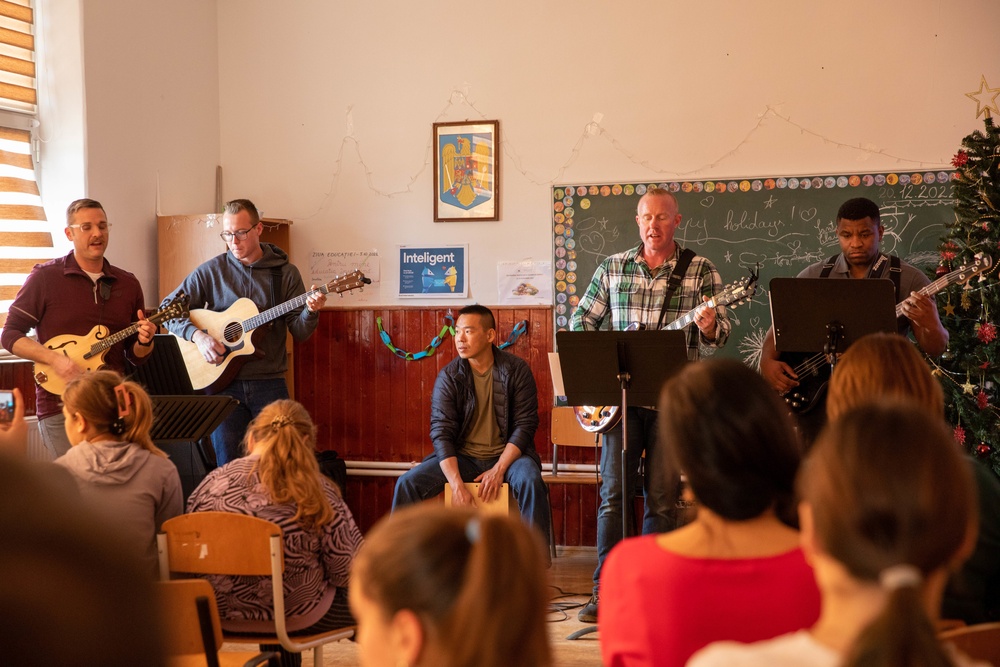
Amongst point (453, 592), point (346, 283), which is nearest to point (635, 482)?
point (346, 283)

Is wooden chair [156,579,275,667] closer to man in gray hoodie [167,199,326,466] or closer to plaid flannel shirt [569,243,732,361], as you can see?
plaid flannel shirt [569,243,732,361]

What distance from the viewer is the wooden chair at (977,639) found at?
1.56 meters

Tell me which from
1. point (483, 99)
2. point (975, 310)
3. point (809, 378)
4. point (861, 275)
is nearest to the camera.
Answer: point (809, 378)

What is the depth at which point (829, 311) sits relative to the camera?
350cm

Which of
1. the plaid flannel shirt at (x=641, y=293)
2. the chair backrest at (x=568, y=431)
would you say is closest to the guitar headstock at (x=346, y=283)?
the plaid flannel shirt at (x=641, y=293)

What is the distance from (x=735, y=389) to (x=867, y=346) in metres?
0.73

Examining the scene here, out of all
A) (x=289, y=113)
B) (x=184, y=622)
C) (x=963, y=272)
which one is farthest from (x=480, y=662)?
(x=289, y=113)

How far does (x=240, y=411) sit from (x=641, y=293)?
83.3 inches

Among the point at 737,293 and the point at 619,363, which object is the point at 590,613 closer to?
the point at 619,363

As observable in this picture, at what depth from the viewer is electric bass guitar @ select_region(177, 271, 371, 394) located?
4.67 meters

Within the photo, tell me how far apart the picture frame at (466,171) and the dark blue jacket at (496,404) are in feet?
4.02

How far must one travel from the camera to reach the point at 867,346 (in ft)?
6.95

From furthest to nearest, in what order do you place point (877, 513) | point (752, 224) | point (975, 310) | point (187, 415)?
point (752, 224)
point (975, 310)
point (187, 415)
point (877, 513)

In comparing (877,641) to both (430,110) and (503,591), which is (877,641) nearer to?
(503,591)
